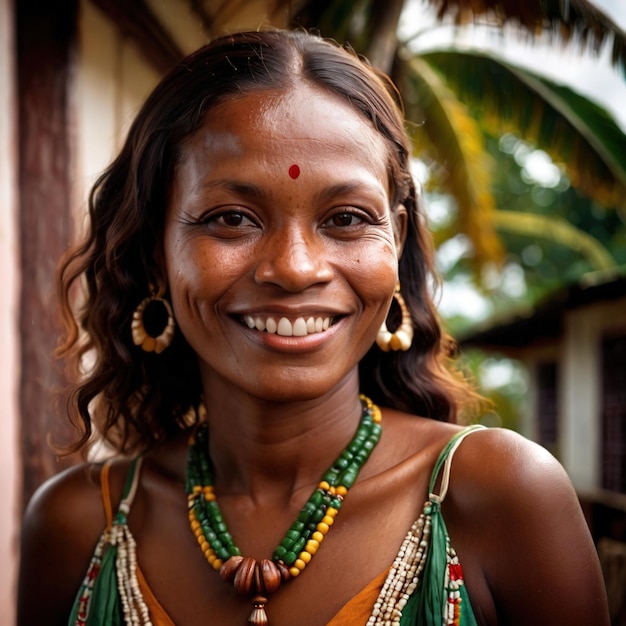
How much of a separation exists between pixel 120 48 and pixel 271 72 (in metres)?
2.55

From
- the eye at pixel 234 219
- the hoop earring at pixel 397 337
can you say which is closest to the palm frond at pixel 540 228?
the hoop earring at pixel 397 337

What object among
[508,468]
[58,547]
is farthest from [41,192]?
[508,468]

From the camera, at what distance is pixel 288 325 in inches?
69.6

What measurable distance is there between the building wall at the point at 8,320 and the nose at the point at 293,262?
5.89 ft

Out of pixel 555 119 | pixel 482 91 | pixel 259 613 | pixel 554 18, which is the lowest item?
pixel 259 613

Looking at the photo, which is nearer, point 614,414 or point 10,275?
point 10,275

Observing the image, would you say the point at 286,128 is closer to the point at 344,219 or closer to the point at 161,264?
the point at 344,219

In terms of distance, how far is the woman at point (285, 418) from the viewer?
1772 millimetres

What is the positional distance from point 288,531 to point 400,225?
0.89 meters

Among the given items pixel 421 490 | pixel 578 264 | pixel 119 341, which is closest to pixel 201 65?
pixel 119 341

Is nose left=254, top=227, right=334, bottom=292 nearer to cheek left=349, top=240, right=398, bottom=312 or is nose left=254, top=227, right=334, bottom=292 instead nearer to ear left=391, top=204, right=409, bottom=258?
cheek left=349, top=240, right=398, bottom=312

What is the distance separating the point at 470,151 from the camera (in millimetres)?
7598

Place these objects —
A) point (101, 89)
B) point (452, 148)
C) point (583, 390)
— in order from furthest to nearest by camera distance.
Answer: point (583, 390) → point (452, 148) → point (101, 89)

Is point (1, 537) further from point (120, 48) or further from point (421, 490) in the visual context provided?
point (120, 48)
